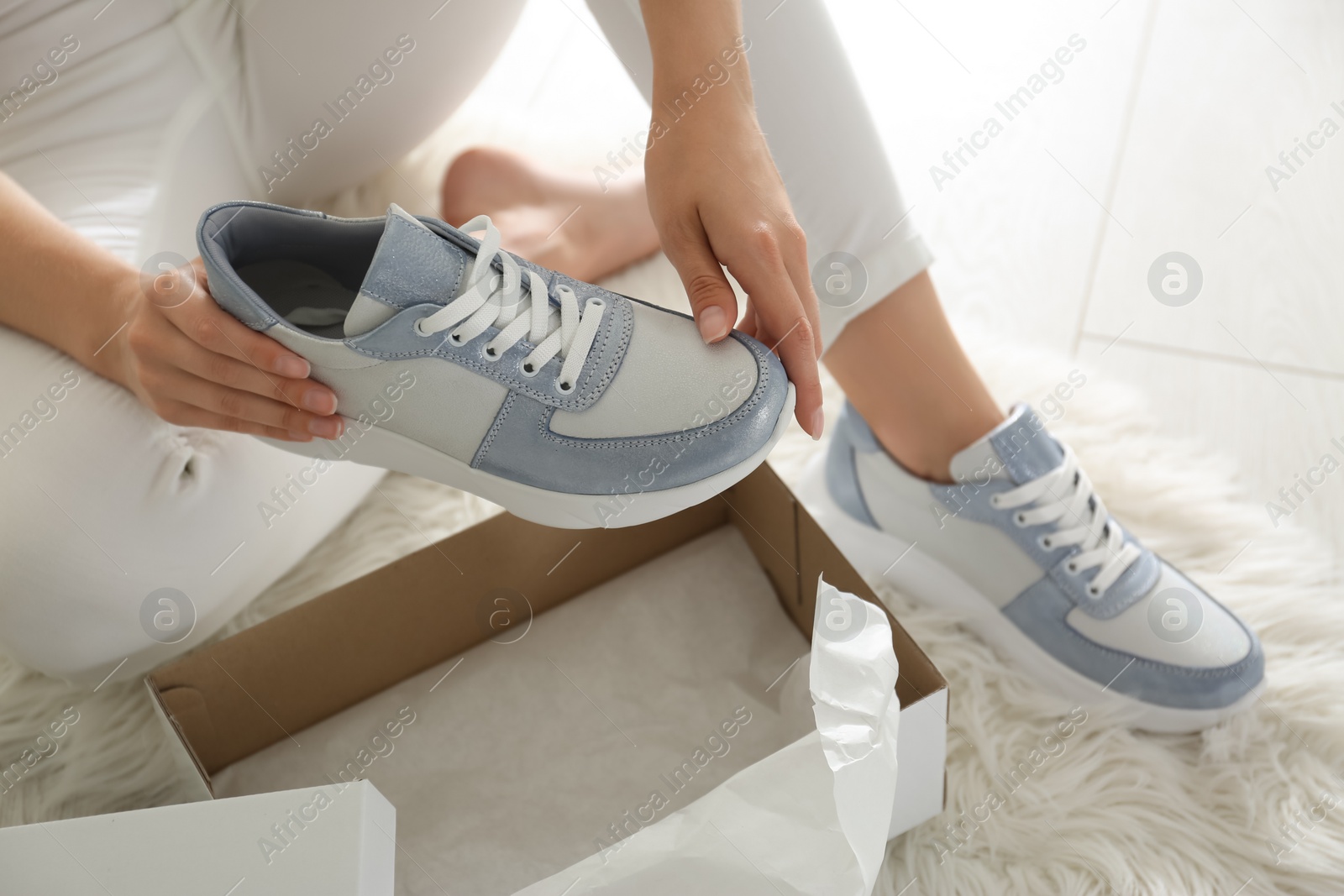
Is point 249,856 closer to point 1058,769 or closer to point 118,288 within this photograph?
point 118,288

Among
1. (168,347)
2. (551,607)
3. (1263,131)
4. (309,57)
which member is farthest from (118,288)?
(1263,131)

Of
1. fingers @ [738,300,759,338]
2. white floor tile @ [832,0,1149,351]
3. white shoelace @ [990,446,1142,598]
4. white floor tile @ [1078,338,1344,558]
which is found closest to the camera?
fingers @ [738,300,759,338]

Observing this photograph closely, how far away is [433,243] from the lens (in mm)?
569

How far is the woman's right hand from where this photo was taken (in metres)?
0.55

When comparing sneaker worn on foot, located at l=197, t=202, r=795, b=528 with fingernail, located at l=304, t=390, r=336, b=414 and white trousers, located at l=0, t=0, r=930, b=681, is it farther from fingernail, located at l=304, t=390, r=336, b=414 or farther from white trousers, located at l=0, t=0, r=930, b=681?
white trousers, located at l=0, t=0, r=930, b=681

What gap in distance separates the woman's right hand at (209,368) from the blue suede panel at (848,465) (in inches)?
16.3

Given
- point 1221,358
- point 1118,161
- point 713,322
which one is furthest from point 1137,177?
point 713,322

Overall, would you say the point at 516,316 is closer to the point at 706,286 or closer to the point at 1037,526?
the point at 706,286

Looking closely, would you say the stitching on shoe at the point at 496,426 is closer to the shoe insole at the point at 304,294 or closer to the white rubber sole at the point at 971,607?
the shoe insole at the point at 304,294

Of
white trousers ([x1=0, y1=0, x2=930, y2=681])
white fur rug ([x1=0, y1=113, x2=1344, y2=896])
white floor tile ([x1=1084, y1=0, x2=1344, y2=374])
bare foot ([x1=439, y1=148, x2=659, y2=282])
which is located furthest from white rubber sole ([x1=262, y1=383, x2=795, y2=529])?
white floor tile ([x1=1084, y1=0, x2=1344, y2=374])

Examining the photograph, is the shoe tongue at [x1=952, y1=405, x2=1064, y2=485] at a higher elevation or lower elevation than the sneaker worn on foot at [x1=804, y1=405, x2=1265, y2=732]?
higher

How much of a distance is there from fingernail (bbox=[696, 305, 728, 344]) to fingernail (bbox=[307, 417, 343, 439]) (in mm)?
238

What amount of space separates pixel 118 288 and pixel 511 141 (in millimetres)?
595

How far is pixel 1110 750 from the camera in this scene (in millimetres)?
734
